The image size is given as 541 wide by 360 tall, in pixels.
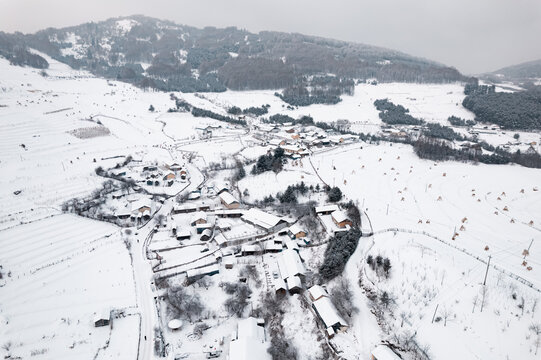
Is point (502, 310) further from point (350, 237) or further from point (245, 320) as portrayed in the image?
Answer: point (245, 320)

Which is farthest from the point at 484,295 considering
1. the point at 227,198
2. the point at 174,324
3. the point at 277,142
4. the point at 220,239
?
the point at 277,142

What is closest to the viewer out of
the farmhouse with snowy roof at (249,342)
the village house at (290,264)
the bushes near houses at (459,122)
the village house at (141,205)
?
the farmhouse with snowy roof at (249,342)

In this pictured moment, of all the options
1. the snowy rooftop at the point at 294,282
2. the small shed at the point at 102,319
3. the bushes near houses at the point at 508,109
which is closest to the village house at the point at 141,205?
the small shed at the point at 102,319

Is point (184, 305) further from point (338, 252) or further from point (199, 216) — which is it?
point (338, 252)

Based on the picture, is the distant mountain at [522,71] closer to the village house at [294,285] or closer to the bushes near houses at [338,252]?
the bushes near houses at [338,252]

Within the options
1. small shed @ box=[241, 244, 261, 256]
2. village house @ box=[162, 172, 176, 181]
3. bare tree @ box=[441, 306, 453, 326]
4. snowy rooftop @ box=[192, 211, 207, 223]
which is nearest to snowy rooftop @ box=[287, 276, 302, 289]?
small shed @ box=[241, 244, 261, 256]

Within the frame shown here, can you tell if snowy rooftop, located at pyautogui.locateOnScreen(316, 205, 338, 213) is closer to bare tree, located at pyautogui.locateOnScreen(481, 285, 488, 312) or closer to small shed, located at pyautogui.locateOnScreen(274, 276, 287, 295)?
small shed, located at pyautogui.locateOnScreen(274, 276, 287, 295)

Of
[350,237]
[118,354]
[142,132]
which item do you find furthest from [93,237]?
[142,132]
